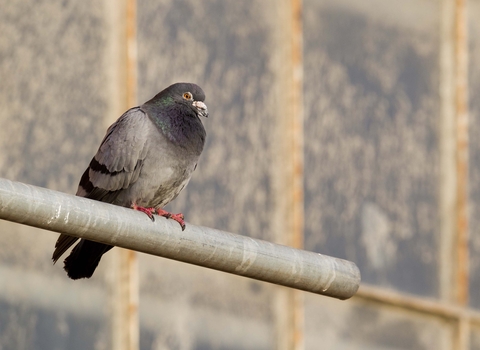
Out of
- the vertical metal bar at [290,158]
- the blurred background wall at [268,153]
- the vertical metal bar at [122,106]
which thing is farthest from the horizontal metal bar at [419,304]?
the vertical metal bar at [122,106]

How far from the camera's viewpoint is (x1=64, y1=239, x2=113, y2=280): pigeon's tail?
753cm

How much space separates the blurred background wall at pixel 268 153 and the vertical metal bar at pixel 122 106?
0.09 feet

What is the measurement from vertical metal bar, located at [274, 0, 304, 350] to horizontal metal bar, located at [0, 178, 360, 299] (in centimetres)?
597

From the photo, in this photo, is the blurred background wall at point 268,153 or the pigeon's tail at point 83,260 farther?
the blurred background wall at point 268,153

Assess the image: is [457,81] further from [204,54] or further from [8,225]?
[8,225]

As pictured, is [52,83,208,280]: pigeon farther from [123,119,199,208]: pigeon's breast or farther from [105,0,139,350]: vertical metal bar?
[105,0,139,350]: vertical metal bar

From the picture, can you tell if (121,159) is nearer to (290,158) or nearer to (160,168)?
(160,168)

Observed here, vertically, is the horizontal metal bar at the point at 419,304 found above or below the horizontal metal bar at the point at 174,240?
above

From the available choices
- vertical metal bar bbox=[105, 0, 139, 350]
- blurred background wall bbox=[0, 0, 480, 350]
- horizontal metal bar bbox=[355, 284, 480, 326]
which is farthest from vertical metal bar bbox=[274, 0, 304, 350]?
vertical metal bar bbox=[105, 0, 139, 350]

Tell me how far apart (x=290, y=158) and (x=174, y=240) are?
22.8 ft

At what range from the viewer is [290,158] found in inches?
474

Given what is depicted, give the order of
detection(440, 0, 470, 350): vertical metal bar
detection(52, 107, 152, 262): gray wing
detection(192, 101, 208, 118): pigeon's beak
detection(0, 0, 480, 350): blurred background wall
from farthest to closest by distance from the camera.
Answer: detection(440, 0, 470, 350): vertical metal bar, detection(0, 0, 480, 350): blurred background wall, detection(192, 101, 208, 118): pigeon's beak, detection(52, 107, 152, 262): gray wing

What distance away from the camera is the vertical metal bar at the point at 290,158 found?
11688 mm

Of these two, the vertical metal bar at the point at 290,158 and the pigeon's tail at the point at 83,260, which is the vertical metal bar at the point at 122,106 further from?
the pigeon's tail at the point at 83,260
